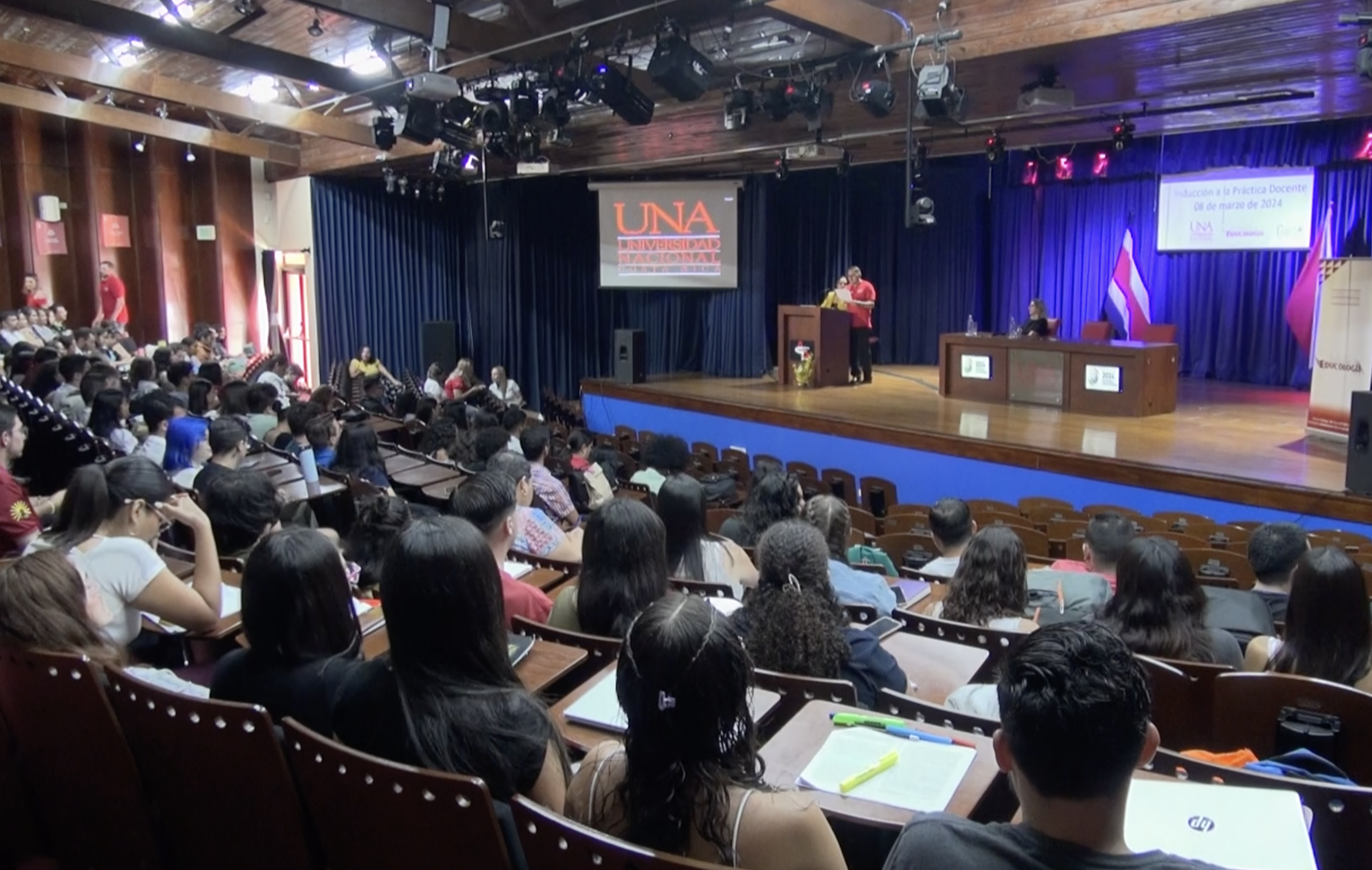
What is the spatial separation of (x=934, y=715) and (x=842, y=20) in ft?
17.0

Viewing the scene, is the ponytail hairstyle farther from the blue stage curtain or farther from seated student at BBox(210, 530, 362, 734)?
the blue stage curtain

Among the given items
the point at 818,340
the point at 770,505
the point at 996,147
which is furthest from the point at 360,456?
the point at 818,340

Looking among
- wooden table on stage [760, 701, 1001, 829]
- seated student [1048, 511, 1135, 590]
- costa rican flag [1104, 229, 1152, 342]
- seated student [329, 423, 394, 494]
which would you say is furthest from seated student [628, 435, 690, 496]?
costa rican flag [1104, 229, 1152, 342]

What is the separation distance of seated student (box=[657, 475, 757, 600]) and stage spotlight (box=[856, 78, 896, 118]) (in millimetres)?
3878

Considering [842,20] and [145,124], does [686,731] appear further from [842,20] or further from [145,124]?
[145,124]

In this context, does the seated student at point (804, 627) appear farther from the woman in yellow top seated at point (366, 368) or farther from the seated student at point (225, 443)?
the woman in yellow top seated at point (366, 368)

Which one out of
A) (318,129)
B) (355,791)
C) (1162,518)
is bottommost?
(1162,518)

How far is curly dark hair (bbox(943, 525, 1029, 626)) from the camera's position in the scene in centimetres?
302

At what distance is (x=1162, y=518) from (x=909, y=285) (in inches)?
333

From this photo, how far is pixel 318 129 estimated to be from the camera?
1071 cm

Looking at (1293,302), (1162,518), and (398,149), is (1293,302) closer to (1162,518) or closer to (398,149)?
(1162,518)

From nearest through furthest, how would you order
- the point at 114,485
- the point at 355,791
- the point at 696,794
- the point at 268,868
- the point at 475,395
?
the point at 696,794 → the point at 355,791 → the point at 268,868 → the point at 114,485 → the point at 475,395

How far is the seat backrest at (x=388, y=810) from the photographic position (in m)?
1.53

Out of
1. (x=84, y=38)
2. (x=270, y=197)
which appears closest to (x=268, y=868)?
(x=84, y=38)
